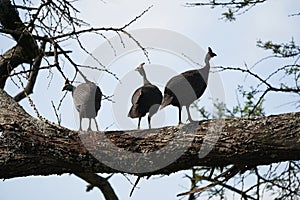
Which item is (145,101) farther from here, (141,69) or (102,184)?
(102,184)

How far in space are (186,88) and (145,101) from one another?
0.29m

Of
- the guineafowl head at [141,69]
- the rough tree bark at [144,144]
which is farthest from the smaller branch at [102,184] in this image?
the rough tree bark at [144,144]

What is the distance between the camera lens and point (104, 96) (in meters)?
3.50

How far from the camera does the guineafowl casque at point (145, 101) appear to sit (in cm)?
362

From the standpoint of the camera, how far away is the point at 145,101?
362 centimetres

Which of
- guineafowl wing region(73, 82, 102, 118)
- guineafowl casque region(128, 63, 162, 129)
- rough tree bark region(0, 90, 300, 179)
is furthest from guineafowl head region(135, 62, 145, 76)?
rough tree bark region(0, 90, 300, 179)

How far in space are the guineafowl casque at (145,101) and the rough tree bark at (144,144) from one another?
965mm

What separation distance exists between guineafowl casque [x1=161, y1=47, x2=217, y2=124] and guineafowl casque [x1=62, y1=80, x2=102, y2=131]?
0.46 metres

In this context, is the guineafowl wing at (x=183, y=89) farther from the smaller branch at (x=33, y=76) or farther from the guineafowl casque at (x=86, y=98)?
the smaller branch at (x=33, y=76)

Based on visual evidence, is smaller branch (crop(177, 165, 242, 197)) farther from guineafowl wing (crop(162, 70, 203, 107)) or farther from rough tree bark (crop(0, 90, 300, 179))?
guineafowl wing (crop(162, 70, 203, 107))

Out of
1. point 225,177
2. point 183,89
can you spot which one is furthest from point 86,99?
point 225,177

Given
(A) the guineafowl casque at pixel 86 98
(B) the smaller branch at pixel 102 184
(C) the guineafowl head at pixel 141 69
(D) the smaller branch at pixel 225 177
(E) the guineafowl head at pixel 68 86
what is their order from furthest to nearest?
(B) the smaller branch at pixel 102 184 → (C) the guineafowl head at pixel 141 69 → (A) the guineafowl casque at pixel 86 98 → (E) the guineafowl head at pixel 68 86 → (D) the smaller branch at pixel 225 177

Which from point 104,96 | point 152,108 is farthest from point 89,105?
point 152,108

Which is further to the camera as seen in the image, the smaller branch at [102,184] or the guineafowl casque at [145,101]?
the smaller branch at [102,184]
